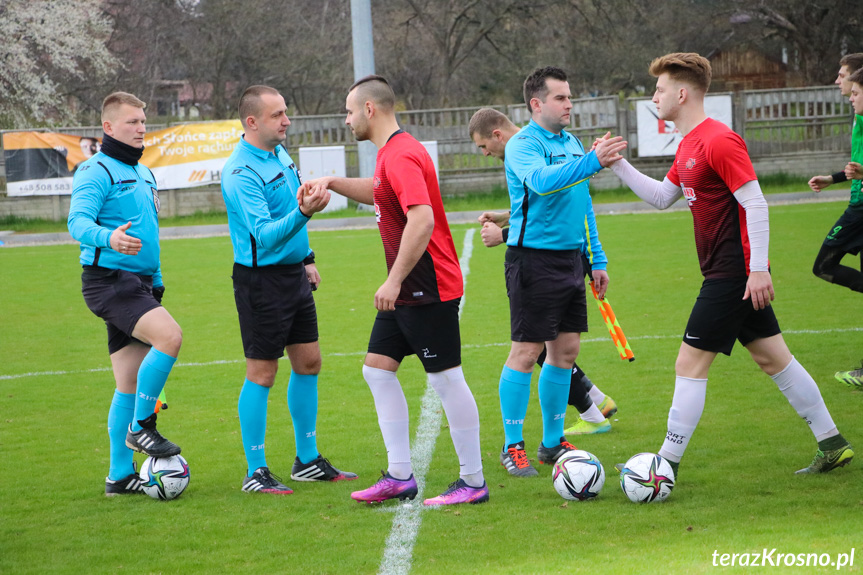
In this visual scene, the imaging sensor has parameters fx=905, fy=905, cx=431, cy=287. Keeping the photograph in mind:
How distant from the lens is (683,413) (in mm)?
4855

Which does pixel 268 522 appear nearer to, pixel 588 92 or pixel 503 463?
pixel 503 463

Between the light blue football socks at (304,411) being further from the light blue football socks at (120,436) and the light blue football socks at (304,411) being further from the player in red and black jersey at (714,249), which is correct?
the player in red and black jersey at (714,249)

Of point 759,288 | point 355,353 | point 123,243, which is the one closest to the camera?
point 759,288

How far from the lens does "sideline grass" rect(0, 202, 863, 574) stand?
4.25m

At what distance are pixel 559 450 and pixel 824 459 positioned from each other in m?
1.54

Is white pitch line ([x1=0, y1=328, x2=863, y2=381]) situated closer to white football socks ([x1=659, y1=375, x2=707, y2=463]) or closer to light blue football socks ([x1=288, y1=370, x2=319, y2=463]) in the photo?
light blue football socks ([x1=288, y1=370, x2=319, y2=463])

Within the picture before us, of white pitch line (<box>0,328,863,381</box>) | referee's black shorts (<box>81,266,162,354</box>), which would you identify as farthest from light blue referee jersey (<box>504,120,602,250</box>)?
white pitch line (<box>0,328,863,381</box>)

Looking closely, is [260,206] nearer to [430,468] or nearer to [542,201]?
[542,201]

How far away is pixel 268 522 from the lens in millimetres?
4836

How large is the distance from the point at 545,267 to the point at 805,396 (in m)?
1.64

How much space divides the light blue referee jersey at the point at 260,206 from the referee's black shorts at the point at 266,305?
7cm

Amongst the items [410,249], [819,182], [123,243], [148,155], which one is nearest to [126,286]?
[123,243]

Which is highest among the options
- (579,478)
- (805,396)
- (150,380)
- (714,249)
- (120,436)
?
(714,249)

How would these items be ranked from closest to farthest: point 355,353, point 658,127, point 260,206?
point 260,206 → point 355,353 → point 658,127
